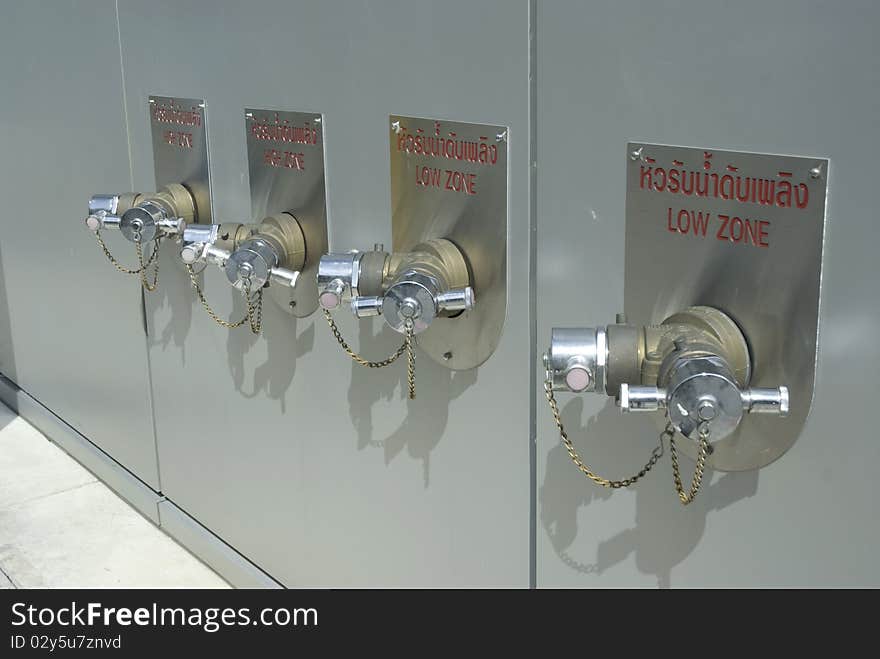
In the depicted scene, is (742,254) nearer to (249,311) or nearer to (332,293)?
(332,293)

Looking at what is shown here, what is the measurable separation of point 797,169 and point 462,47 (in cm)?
52

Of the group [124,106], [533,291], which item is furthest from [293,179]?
[124,106]

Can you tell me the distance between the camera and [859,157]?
38.1 inches

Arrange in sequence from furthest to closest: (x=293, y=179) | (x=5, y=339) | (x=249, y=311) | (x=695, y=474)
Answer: (x=5, y=339) → (x=249, y=311) → (x=293, y=179) → (x=695, y=474)

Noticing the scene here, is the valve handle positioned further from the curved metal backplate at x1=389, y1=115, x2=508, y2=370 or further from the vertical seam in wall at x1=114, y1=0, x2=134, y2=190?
the vertical seam in wall at x1=114, y1=0, x2=134, y2=190

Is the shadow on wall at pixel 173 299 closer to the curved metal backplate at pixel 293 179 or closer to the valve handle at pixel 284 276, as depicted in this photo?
the curved metal backplate at pixel 293 179

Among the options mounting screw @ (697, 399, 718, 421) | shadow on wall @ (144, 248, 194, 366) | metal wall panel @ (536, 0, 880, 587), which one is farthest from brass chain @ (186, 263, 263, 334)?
mounting screw @ (697, 399, 718, 421)

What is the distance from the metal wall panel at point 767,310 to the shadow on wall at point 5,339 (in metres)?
2.39

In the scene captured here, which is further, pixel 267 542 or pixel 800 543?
pixel 267 542

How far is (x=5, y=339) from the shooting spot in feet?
11.1

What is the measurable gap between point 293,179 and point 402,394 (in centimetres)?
42
